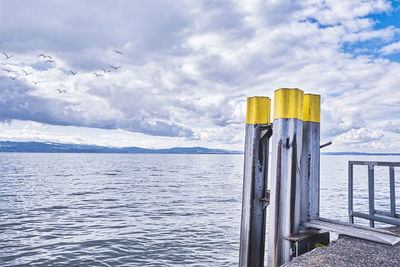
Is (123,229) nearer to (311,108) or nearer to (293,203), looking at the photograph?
(293,203)

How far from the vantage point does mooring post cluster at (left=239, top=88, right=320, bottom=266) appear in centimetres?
500

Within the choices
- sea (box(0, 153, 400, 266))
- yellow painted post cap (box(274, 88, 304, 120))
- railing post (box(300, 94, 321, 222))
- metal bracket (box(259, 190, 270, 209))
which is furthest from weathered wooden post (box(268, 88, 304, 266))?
sea (box(0, 153, 400, 266))

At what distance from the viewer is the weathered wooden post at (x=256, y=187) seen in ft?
19.0

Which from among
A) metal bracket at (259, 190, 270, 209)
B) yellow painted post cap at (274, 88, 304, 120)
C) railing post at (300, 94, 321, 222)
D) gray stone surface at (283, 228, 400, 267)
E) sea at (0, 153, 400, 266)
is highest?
yellow painted post cap at (274, 88, 304, 120)

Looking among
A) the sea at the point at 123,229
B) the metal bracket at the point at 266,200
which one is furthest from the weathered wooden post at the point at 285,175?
the sea at the point at 123,229

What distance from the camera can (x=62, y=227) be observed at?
12.4 metres

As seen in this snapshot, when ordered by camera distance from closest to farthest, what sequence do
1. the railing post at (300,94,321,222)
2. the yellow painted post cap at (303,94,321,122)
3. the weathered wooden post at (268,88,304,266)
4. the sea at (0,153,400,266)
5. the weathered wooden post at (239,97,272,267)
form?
the weathered wooden post at (268,88,304,266) → the railing post at (300,94,321,222) → the yellow painted post cap at (303,94,321,122) → the weathered wooden post at (239,97,272,267) → the sea at (0,153,400,266)

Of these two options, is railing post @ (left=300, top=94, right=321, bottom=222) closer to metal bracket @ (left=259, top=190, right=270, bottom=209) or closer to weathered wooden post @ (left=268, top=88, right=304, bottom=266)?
weathered wooden post @ (left=268, top=88, right=304, bottom=266)

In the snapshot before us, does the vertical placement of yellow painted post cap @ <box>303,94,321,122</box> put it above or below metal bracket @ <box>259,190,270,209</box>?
above

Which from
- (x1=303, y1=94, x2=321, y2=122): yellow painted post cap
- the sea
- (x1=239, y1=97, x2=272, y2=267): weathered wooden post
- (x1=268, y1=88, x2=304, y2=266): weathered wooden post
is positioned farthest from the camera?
the sea

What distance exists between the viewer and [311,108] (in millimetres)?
5691

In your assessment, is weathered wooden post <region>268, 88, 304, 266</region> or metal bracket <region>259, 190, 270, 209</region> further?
metal bracket <region>259, 190, 270, 209</region>

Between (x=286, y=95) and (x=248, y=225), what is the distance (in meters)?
2.71

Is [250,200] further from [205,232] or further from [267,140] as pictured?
[205,232]
